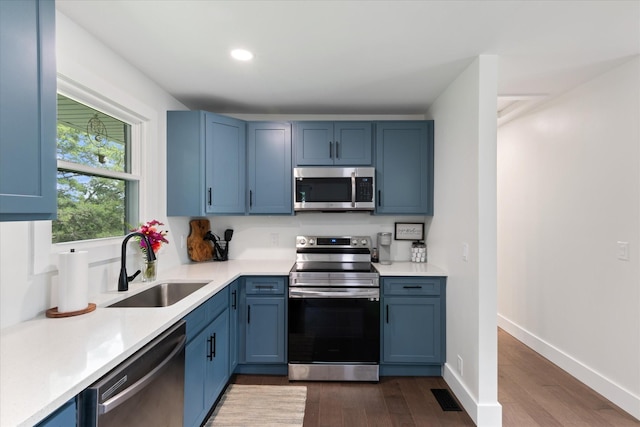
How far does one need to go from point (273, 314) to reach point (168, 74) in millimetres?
2117

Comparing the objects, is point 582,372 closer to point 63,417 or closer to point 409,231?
point 409,231

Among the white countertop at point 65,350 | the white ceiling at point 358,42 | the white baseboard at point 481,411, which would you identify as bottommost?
the white baseboard at point 481,411

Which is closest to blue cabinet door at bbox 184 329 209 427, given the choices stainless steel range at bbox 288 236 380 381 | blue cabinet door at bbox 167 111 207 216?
stainless steel range at bbox 288 236 380 381

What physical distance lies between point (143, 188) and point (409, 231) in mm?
2546

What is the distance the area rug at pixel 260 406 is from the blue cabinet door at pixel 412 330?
83cm

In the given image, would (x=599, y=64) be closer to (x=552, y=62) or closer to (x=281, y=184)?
(x=552, y=62)

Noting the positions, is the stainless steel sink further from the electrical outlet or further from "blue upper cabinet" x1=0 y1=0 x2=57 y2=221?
the electrical outlet

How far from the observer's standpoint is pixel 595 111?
8.00ft

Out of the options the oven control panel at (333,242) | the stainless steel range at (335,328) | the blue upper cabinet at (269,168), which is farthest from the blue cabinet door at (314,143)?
the stainless steel range at (335,328)

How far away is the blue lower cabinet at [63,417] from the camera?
0.84 metres

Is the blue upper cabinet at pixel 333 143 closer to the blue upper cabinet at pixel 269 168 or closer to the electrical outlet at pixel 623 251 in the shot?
the blue upper cabinet at pixel 269 168

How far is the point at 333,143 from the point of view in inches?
119

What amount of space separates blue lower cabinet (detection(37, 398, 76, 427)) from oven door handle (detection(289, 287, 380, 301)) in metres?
1.74

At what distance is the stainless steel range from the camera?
257cm
